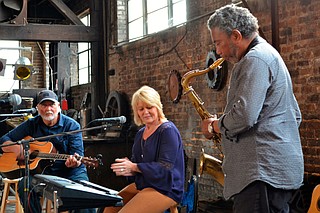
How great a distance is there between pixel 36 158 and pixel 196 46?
9.02 feet

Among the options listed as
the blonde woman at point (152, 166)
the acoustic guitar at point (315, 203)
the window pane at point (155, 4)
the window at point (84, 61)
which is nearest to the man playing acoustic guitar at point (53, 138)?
the blonde woman at point (152, 166)

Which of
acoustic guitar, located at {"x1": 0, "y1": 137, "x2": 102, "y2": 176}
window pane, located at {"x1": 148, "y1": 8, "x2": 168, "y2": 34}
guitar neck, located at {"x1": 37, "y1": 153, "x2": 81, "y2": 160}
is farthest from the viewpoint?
window pane, located at {"x1": 148, "y1": 8, "x2": 168, "y2": 34}

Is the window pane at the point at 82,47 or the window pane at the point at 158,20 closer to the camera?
the window pane at the point at 158,20

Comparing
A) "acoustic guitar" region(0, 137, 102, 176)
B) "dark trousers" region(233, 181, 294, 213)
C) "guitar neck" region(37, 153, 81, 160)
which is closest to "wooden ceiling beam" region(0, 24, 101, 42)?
"acoustic guitar" region(0, 137, 102, 176)

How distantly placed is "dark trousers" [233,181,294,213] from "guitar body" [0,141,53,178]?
265cm

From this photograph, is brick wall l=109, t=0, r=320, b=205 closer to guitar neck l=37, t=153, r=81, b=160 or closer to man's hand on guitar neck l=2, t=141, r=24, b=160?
guitar neck l=37, t=153, r=81, b=160

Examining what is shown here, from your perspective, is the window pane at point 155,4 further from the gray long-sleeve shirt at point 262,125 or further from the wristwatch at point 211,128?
the gray long-sleeve shirt at point 262,125

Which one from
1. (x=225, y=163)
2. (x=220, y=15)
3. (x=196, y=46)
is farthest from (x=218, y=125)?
(x=196, y=46)

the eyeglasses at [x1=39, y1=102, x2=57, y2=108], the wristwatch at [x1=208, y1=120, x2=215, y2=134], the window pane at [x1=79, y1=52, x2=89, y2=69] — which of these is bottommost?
the wristwatch at [x1=208, y1=120, x2=215, y2=134]

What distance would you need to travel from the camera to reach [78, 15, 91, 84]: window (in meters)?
11.8

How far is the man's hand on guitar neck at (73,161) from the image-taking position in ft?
15.0

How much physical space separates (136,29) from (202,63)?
2547mm

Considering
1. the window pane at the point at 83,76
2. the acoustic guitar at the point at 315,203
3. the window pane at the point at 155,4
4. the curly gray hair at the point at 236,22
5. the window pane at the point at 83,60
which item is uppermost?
the window pane at the point at 155,4

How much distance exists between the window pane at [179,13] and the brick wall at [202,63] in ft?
0.53
